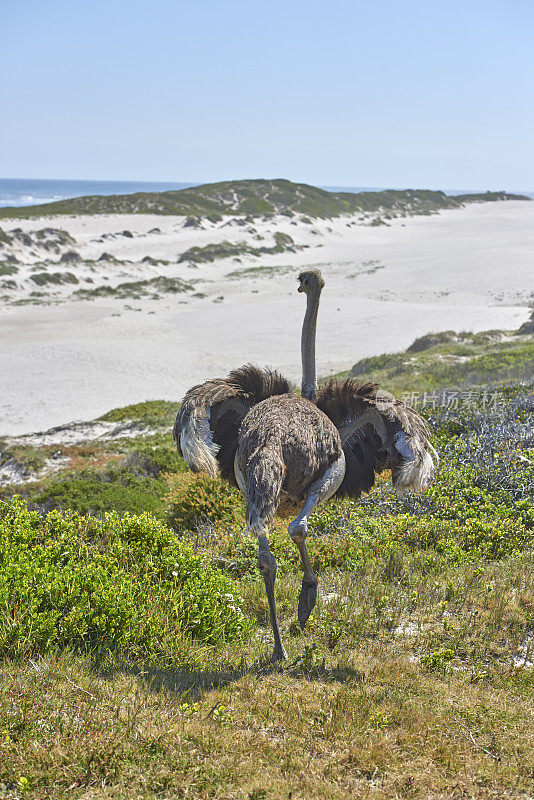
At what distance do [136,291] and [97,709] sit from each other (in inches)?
1324

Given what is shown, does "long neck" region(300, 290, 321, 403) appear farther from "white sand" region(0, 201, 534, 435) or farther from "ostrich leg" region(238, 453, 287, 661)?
"white sand" region(0, 201, 534, 435)

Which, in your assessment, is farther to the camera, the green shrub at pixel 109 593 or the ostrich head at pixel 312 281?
the ostrich head at pixel 312 281

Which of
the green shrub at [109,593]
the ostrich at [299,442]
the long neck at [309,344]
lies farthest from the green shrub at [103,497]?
the long neck at [309,344]

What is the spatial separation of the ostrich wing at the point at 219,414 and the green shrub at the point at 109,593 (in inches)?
31.4

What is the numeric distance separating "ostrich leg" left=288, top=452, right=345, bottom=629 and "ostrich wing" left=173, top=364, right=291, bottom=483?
2.48ft

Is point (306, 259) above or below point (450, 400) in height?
above

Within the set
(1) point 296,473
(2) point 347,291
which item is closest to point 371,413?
(1) point 296,473

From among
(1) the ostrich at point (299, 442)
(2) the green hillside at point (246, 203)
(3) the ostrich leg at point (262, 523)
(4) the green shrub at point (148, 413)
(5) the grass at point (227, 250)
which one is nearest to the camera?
(3) the ostrich leg at point (262, 523)

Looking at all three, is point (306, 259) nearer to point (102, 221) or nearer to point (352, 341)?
point (102, 221)

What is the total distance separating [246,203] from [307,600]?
78246 millimetres

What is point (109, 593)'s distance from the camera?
4008 millimetres

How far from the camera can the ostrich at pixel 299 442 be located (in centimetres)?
384

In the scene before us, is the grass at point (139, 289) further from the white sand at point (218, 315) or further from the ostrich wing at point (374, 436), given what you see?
the ostrich wing at point (374, 436)

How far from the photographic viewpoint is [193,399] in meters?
4.74
